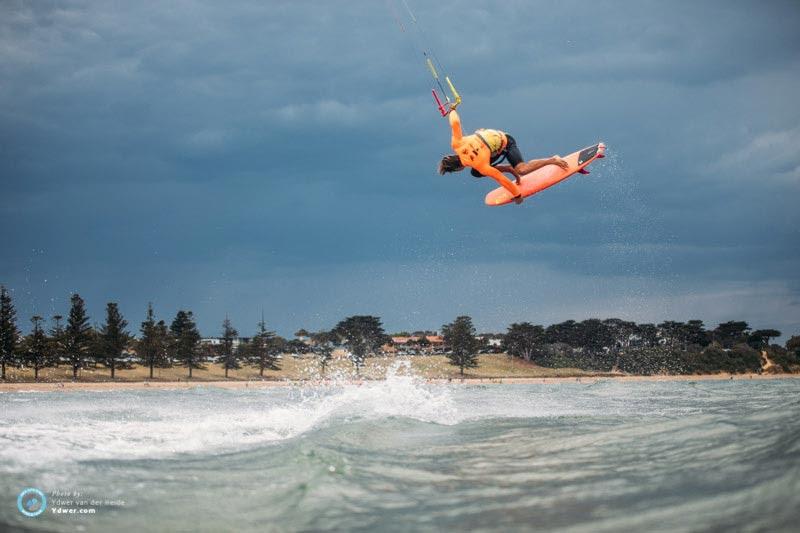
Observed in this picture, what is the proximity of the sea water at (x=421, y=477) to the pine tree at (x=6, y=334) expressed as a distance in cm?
4953

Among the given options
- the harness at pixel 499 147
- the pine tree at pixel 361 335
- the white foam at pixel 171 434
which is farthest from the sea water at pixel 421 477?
the pine tree at pixel 361 335

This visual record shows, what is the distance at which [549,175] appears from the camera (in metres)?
12.4

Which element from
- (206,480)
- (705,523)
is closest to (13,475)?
(206,480)

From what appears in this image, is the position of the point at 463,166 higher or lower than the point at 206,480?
higher

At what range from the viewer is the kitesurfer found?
1047 cm

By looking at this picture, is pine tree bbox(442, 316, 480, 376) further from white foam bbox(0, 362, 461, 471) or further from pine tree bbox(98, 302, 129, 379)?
white foam bbox(0, 362, 461, 471)

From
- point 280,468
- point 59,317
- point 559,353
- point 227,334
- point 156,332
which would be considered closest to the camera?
point 280,468

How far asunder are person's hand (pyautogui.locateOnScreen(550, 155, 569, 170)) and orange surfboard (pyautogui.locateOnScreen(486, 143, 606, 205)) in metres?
0.07

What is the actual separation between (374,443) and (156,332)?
6014 cm

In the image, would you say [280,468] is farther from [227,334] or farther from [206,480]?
[227,334]

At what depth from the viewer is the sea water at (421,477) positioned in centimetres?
472

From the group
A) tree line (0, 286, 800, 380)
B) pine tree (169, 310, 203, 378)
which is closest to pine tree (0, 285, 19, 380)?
tree line (0, 286, 800, 380)

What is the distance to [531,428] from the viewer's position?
30.4ft

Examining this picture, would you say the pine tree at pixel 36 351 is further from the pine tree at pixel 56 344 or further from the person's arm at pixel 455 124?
the person's arm at pixel 455 124
